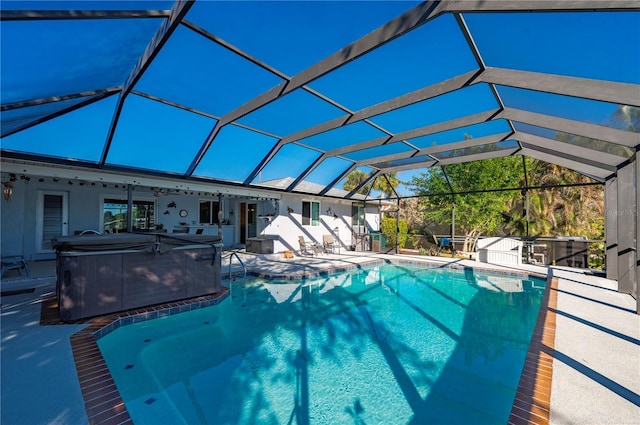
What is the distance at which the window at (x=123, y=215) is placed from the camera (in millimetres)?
11023

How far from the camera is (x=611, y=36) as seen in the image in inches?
127

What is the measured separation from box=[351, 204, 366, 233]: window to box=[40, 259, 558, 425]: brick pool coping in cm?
1124

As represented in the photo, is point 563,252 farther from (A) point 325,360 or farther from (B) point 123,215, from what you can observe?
(B) point 123,215

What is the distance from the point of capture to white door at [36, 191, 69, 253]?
9383 millimetres

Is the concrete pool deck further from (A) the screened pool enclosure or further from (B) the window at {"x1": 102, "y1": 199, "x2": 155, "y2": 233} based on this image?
(B) the window at {"x1": 102, "y1": 199, "x2": 155, "y2": 233}

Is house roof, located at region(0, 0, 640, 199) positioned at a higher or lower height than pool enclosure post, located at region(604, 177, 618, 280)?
higher

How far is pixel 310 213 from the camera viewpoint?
15016 millimetres

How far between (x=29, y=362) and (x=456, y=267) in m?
11.3

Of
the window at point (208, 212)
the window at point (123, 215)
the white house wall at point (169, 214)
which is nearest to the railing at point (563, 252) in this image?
the white house wall at point (169, 214)

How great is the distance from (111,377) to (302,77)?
16.9 ft

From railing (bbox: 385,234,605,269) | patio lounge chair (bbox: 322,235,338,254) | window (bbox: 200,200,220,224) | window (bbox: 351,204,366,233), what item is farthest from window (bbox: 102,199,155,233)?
railing (bbox: 385,234,605,269)

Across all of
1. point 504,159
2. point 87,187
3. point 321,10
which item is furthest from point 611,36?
point 87,187

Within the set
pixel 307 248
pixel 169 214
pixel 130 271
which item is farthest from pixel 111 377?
pixel 307 248

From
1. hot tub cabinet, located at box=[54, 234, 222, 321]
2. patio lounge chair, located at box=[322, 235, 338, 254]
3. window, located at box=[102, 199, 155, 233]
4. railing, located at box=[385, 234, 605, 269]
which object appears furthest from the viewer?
patio lounge chair, located at box=[322, 235, 338, 254]
